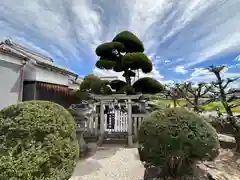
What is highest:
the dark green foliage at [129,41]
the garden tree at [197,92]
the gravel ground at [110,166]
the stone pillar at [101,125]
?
the dark green foliage at [129,41]

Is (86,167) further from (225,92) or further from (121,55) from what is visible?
(225,92)

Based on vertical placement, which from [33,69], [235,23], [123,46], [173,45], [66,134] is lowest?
[66,134]

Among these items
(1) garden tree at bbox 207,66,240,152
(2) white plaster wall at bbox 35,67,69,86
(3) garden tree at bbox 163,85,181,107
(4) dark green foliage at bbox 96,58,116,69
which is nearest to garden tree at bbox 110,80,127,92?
(4) dark green foliage at bbox 96,58,116,69

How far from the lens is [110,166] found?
446 centimetres

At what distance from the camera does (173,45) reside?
10.3 meters

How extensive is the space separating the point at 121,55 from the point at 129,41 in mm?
834

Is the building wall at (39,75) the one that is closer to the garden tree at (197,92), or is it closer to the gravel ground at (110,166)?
the gravel ground at (110,166)

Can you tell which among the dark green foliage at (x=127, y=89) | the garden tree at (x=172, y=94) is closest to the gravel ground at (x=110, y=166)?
the dark green foliage at (x=127, y=89)

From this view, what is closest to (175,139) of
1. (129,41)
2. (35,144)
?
(35,144)

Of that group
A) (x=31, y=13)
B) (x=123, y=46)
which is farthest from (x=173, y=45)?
(x=31, y=13)

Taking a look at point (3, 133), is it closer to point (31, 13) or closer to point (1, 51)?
point (1, 51)

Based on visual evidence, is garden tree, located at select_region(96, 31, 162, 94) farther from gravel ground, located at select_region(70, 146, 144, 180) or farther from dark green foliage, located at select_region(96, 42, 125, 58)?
gravel ground, located at select_region(70, 146, 144, 180)

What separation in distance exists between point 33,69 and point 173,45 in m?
8.98

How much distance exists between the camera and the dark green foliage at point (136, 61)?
6824 millimetres
